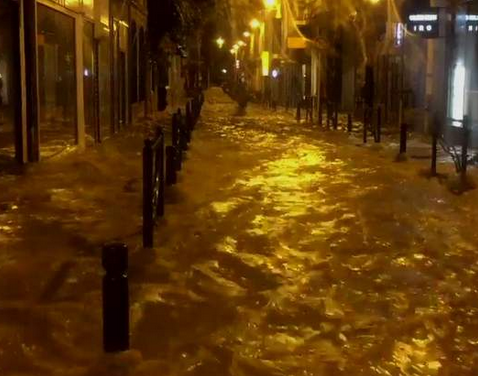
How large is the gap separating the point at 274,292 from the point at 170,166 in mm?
6229

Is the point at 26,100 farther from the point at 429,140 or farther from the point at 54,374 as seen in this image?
the point at 429,140

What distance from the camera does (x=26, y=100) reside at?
15.2 metres

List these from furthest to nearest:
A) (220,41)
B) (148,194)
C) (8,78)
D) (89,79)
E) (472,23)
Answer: (220,41) → (472,23) → (89,79) → (8,78) → (148,194)

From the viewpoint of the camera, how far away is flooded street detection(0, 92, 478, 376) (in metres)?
5.67

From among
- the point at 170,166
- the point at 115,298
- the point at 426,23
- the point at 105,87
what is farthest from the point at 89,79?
the point at 115,298

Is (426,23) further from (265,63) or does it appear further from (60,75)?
(265,63)

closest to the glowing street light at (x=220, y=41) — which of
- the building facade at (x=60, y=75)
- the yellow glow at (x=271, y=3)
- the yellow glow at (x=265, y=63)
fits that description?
the yellow glow at (x=265, y=63)

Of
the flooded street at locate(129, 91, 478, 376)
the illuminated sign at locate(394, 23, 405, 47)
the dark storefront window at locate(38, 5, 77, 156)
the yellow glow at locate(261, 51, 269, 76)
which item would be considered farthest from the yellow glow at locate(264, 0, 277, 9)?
the flooded street at locate(129, 91, 478, 376)

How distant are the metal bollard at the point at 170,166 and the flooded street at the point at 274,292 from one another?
1.15 feet

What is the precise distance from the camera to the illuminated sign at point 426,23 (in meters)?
23.8

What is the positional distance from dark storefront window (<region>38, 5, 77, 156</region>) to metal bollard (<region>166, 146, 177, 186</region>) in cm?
366

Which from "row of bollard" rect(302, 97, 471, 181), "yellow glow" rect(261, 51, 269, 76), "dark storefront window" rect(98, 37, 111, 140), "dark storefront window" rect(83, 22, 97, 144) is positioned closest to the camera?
"row of bollard" rect(302, 97, 471, 181)

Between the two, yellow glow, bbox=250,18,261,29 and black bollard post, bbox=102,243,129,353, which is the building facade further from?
yellow glow, bbox=250,18,261,29

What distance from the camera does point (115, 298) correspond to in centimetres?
563
